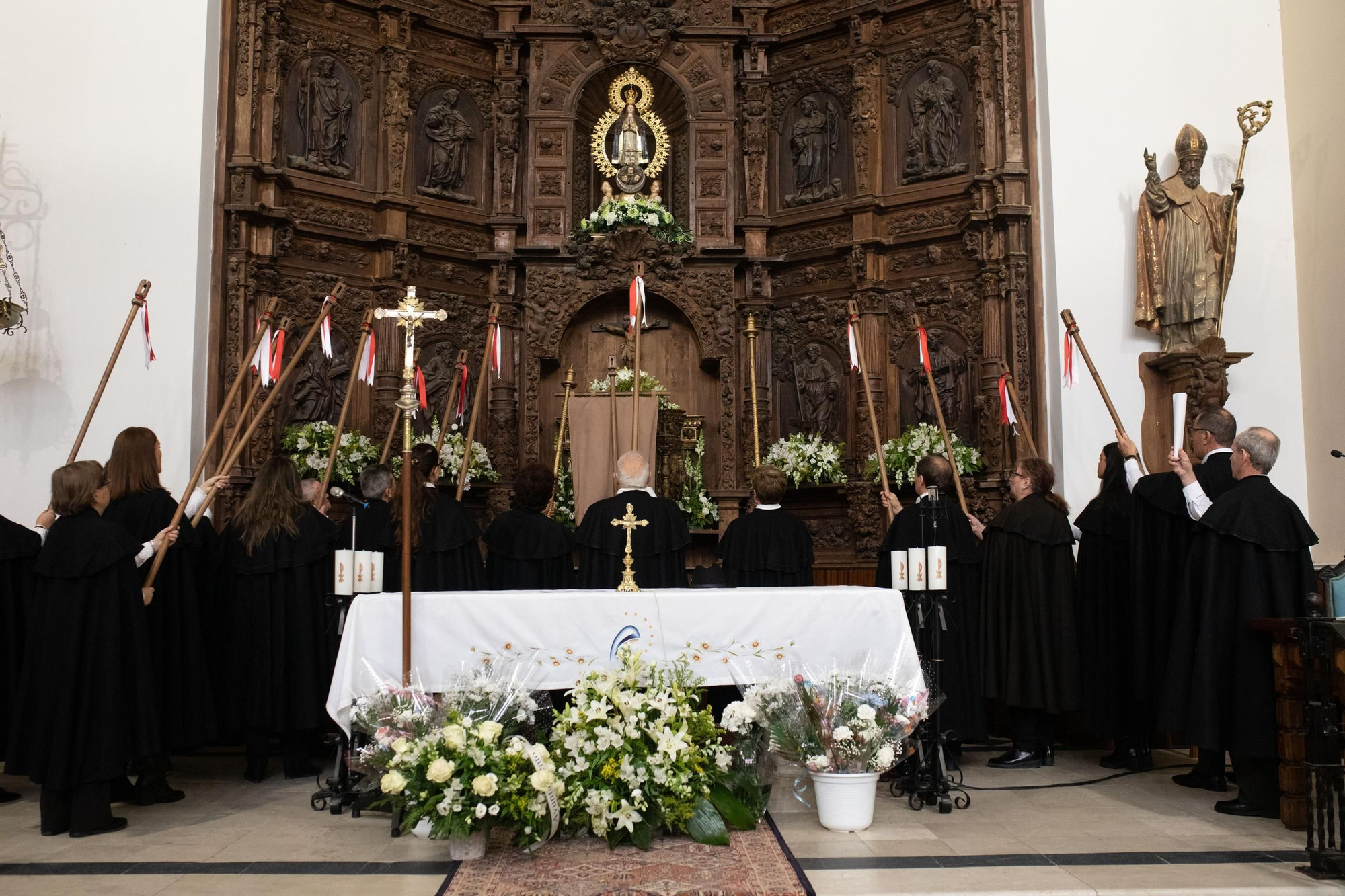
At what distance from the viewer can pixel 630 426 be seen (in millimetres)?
11766

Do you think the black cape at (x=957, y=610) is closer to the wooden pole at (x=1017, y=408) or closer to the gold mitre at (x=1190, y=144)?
the wooden pole at (x=1017, y=408)

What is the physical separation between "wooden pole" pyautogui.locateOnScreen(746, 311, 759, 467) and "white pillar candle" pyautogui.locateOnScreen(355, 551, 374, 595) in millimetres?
6714

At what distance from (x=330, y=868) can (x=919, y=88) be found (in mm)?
10274

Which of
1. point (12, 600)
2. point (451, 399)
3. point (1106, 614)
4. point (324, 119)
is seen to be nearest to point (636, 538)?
point (1106, 614)

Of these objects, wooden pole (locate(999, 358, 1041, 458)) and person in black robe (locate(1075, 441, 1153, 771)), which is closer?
person in black robe (locate(1075, 441, 1153, 771))

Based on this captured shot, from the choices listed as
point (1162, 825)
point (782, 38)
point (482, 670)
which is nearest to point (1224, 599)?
point (1162, 825)

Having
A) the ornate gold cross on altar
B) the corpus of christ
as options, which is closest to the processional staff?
the corpus of christ

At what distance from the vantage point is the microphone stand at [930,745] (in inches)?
248

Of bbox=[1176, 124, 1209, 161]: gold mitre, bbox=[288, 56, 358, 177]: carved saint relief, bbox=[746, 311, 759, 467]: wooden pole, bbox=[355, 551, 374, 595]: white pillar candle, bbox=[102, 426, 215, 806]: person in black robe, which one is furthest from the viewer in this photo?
bbox=[746, 311, 759, 467]: wooden pole

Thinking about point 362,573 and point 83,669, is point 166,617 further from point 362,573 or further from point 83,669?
point 362,573

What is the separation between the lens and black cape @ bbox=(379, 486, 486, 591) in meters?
7.86

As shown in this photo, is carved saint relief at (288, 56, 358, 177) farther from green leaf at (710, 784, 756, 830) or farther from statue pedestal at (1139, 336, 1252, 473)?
green leaf at (710, 784, 756, 830)

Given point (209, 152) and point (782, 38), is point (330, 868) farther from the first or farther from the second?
point (782, 38)

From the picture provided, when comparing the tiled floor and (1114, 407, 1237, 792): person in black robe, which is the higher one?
(1114, 407, 1237, 792): person in black robe
